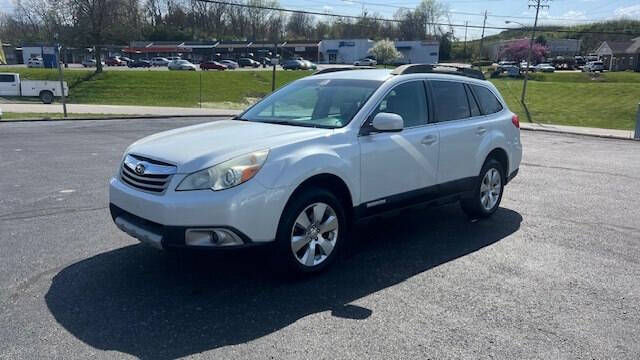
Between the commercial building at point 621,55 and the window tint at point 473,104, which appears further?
the commercial building at point 621,55

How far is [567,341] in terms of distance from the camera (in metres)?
3.52

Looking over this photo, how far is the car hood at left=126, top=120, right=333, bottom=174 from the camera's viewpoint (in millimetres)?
3926

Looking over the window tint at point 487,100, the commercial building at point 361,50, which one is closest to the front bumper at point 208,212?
the window tint at point 487,100

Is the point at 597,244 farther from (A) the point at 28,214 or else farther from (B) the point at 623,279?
(A) the point at 28,214

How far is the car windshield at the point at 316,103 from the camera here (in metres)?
4.91

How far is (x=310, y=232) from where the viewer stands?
436 centimetres

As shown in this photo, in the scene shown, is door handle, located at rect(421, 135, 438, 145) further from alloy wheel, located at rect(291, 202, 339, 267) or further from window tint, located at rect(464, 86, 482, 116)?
alloy wheel, located at rect(291, 202, 339, 267)

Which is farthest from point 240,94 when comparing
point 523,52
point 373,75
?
point 523,52

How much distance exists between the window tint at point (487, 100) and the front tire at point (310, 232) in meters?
2.81

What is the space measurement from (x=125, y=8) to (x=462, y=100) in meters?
54.9

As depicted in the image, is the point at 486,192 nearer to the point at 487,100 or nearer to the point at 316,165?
the point at 487,100

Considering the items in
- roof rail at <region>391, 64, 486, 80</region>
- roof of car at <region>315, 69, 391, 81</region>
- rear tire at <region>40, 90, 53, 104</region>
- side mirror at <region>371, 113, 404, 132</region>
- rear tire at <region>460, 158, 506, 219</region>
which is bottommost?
rear tire at <region>40, 90, 53, 104</region>

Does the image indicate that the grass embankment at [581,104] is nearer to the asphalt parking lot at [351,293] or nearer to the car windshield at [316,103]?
the asphalt parking lot at [351,293]

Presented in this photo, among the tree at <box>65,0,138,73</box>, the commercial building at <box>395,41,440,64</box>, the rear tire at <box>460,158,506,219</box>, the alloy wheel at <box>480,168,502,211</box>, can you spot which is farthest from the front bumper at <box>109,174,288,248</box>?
the commercial building at <box>395,41,440,64</box>
